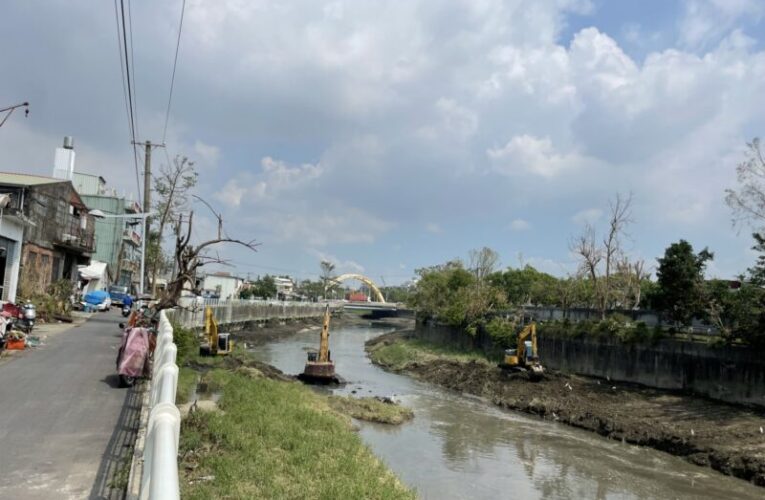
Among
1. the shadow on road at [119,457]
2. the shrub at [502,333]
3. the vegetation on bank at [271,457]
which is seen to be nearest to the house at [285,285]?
the shrub at [502,333]

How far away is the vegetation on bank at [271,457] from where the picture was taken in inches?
310

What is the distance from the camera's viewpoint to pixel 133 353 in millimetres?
12305

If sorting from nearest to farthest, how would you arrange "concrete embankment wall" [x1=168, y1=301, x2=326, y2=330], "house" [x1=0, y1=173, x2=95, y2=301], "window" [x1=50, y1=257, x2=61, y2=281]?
"house" [x1=0, y1=173, x2=95, y2=301]
"window" [x1=50, y1=257, x2=61, y2=281]
"concrete embankment wall" [x1=168, y1=301, x2=326, y2=330]

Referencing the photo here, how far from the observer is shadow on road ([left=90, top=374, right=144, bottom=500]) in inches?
258

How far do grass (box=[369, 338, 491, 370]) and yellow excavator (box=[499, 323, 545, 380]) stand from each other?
21.7ft

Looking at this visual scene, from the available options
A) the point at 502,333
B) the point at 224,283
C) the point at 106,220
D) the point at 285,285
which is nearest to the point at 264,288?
the point at 224,283

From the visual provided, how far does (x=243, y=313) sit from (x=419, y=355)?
2496 cm

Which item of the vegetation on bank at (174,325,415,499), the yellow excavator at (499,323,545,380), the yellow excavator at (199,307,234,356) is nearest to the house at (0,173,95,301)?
the yellow excavator at (199,307,234,356)

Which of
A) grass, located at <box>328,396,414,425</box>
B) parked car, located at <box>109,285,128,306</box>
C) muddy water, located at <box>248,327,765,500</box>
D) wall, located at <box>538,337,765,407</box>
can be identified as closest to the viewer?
muddy water, located at <box>248,327,765,500</box>

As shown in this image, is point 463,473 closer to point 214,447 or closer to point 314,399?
point 314,399

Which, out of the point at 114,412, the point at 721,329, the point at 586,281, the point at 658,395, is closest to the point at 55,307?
the point at 114,412

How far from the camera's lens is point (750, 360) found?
21406 millimetres

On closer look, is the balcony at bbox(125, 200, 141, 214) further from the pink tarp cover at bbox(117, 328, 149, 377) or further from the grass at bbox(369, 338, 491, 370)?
the pink tarp cover at bbox(117, 328, 149, 377)

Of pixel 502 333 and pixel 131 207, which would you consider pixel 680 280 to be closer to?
pixel 502 333
